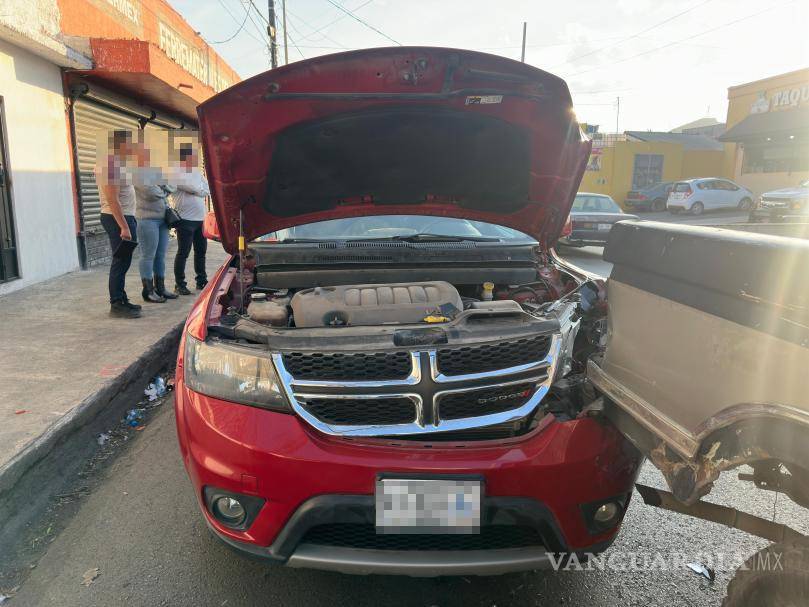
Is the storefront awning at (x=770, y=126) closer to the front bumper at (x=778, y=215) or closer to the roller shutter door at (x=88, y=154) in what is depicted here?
the front bumper at (x=778, y=215)

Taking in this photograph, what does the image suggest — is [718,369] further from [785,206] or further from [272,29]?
[785,206]

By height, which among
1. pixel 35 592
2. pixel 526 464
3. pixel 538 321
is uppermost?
pixel 538 321

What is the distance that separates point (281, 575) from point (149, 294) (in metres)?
4.96

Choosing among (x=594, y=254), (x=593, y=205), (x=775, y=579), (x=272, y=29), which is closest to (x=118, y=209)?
(x=775, y=579)

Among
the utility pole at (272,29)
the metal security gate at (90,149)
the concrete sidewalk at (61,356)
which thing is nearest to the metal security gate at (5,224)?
the concrete sidewalk at (61,356)

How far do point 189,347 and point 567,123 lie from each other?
2108 mm

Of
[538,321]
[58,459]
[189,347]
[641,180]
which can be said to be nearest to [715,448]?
[538,321]

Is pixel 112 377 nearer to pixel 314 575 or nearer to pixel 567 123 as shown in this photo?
pixel 314 575

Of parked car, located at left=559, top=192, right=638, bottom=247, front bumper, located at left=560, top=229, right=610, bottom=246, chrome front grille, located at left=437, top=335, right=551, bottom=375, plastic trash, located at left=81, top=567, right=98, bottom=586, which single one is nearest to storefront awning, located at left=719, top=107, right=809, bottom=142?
parked car, located at left=559, top=192, right=638, bottom=247

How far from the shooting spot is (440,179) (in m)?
3.38

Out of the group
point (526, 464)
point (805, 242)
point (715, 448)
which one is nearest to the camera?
point (805, 242)

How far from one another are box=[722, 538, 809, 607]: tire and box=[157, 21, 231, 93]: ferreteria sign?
11053mm

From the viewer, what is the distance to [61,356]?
14.6ft

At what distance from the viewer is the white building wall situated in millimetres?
6848
